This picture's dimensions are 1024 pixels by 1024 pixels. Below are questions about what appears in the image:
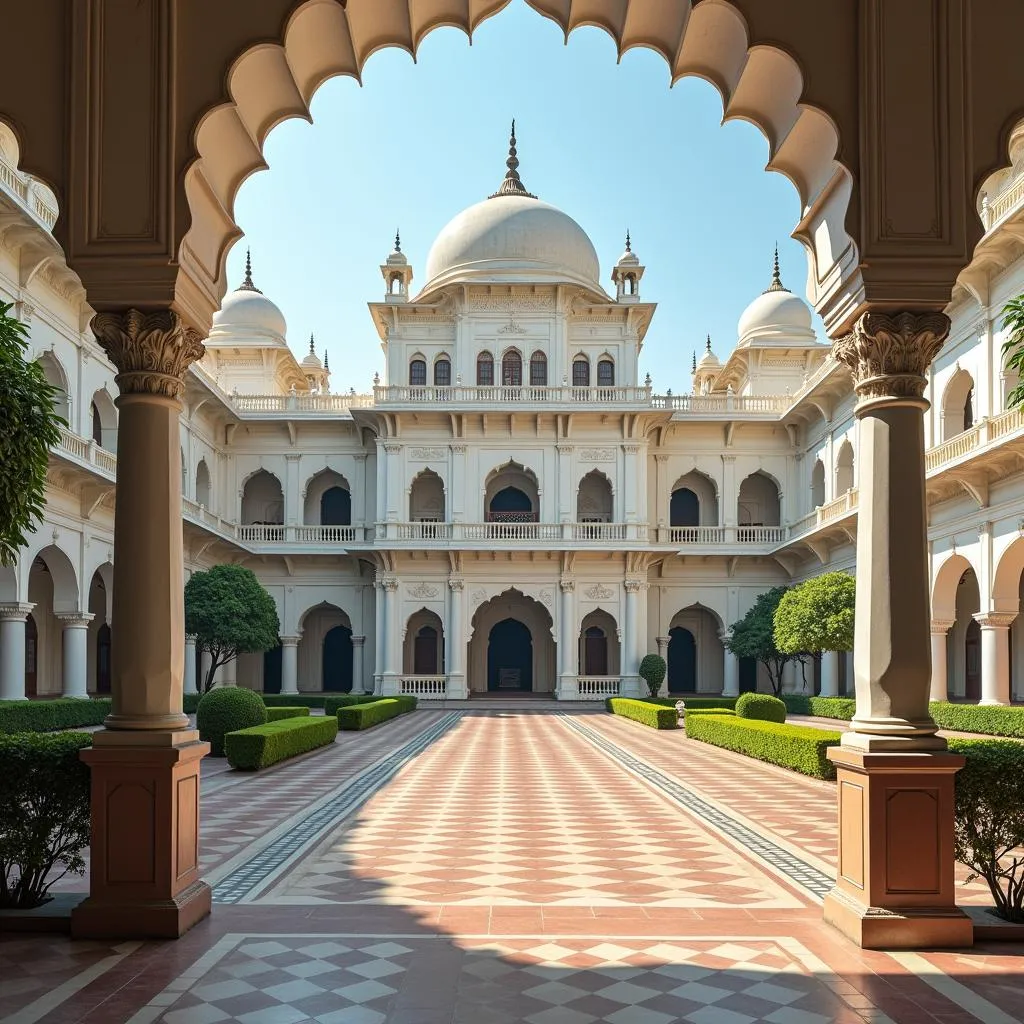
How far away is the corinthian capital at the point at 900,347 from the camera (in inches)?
254

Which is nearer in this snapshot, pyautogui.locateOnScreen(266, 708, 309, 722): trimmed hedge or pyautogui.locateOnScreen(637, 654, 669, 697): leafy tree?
pyautogui.locateOnScreen(266, 708, 309, 722): trimmed hedge

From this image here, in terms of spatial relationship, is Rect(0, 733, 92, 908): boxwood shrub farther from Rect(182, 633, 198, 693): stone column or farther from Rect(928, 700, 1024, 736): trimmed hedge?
Rect(182, 633, 198, 693): stone column

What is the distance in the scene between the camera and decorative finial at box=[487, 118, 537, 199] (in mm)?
38781

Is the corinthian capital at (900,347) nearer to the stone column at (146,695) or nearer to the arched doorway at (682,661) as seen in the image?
the stone column at (146,695)

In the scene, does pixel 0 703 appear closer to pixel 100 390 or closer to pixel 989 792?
pixel 100 390

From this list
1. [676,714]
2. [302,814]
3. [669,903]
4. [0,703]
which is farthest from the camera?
[676,714]

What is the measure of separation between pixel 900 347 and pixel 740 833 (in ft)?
17.8

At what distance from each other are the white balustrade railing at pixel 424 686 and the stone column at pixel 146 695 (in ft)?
87.8

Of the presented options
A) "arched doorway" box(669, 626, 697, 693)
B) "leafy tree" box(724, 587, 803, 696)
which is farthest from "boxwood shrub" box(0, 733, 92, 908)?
"arched doorway" box(669, 626, 697, 693)

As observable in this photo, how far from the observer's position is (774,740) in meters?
16.1

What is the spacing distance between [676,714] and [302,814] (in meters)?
14.2

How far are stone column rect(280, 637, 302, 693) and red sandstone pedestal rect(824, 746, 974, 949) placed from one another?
2975 centimetres

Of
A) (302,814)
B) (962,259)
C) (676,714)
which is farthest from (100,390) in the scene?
(962,259)

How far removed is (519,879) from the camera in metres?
7.95
